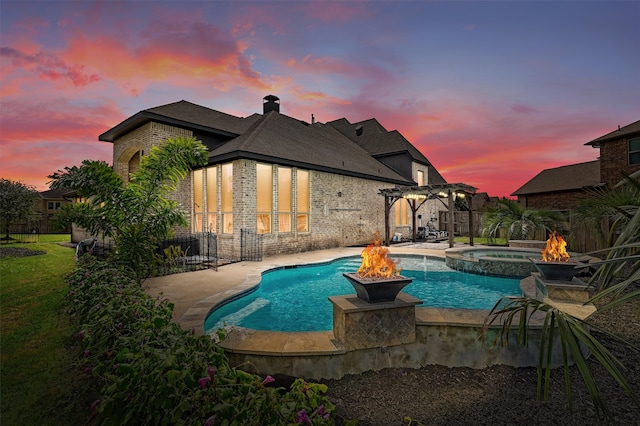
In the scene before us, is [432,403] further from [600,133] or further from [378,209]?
[600,133]

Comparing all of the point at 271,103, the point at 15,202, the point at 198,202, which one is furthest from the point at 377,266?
the point at 15,202

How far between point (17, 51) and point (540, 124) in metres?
17.3

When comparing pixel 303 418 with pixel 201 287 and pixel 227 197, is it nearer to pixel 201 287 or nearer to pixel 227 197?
pixel 201 287

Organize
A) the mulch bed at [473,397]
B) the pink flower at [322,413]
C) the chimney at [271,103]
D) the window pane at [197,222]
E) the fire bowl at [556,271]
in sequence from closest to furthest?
the pink flower at [322,413], the mulch bed at [473,397], the fire bowl at [556,271], the window pane at [197,222], the chimney at [271,103]

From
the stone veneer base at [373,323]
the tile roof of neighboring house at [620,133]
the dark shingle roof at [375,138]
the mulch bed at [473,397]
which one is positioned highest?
the dark shingle roof at [375,138]

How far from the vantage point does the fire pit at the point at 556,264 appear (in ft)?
18.5

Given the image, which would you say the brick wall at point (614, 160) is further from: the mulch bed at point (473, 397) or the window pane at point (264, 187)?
the window pane at point (264, 187)

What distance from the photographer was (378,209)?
18688 mm

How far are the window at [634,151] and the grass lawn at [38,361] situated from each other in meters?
21.7

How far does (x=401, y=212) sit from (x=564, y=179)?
598 inches

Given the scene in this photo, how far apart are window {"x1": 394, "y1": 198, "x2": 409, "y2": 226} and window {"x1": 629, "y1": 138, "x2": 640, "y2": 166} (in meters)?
11.7

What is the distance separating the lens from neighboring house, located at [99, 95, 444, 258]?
12.1 metres

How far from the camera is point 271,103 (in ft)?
60.8

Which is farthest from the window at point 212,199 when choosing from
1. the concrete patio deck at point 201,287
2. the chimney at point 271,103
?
the chimney at point 271,103
